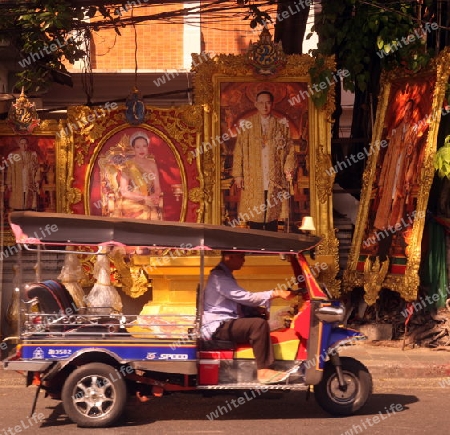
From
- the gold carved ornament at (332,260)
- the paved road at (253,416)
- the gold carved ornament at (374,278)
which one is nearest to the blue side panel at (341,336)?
the paved road at (253,416)

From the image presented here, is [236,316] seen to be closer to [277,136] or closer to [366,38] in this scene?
[277,136]

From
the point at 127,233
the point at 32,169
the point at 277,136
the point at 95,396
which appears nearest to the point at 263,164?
the point at 277,136

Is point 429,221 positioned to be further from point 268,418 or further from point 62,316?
point 62,316

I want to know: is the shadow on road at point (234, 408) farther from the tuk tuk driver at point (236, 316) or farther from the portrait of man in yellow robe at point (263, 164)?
the portrait of man in yellow robe at point (263, 164)

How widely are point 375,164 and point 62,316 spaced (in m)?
6.59

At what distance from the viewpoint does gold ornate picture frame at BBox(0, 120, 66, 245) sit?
47.9 feet

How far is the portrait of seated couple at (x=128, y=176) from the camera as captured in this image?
14.6m

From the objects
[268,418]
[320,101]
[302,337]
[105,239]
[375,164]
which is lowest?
[268,418]

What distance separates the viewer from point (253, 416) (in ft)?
30.8

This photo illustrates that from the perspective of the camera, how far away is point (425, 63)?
43.8ft

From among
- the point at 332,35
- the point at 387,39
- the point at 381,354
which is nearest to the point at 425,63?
the point at 387,39

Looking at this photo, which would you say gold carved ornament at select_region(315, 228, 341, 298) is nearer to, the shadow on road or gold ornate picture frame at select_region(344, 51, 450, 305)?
gold ornate picture frame at select_region(344, 51, 450, 305)

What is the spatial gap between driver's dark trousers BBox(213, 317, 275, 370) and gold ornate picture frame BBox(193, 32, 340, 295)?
5.50 meters

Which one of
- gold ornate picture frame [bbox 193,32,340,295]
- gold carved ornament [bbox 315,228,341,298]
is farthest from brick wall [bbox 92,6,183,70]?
gold carved ornament [bbox 315,228,341,298]
